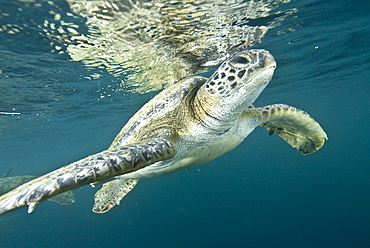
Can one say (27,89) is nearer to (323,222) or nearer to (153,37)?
(153,37)

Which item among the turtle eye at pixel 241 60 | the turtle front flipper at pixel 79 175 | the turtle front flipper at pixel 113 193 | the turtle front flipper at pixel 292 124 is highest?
the turtle eye at pixel 241 60

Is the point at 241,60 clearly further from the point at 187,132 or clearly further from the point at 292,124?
the point at 292,124

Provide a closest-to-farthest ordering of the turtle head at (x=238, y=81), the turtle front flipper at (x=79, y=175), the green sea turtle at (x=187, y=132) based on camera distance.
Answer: the turtle front flipper at (x=79, y=175), the green sea turtle at (x=187, y=132), the turtle head at (x=238, y=81)

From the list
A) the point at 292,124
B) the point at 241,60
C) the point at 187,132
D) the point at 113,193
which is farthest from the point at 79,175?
the point at 292,124

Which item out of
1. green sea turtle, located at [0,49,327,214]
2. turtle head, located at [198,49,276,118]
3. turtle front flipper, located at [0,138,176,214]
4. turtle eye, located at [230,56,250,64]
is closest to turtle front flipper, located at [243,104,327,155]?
green sea turtle, located at [0,49,327,214]

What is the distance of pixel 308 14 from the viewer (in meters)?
6.47

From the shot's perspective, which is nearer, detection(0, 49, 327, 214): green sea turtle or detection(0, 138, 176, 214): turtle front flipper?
detection(0, 138, 176, 214): turtle front flipper

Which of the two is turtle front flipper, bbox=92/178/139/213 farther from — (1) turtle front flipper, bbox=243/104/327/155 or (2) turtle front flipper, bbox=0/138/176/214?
(1) turtle front flipper, bbox=243/104/327/155

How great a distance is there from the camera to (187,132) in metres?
3.75

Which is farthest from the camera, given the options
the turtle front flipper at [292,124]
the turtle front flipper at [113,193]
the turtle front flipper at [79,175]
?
the turtle front flipper at [113,193]

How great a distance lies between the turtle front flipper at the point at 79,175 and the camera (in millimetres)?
1745

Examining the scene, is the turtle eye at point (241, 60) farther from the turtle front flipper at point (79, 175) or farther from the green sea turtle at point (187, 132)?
the turtle front flipper at point (79, 175)

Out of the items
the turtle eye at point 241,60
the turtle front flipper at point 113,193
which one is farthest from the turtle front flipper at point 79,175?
the turtle front flipper at point 113,193

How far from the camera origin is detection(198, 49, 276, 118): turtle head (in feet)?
9.05
